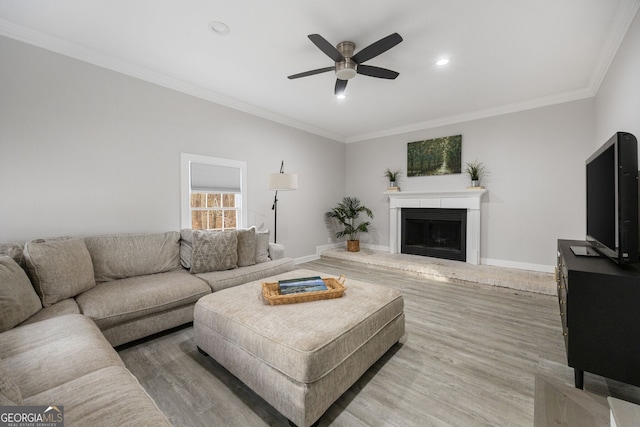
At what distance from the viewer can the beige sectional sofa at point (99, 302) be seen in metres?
1.00

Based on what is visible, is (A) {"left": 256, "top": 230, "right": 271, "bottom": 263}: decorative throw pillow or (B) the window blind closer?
(A) {"left": 256, "top": 230, "right": 271, "bottom": 263}: decorative throw pillow

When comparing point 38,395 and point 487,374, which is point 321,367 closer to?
point 38,395

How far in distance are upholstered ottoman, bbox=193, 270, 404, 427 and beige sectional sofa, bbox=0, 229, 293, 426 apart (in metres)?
0.57

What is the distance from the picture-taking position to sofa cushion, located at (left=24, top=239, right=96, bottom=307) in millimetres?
1923

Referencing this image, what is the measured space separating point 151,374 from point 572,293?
9.15 ft

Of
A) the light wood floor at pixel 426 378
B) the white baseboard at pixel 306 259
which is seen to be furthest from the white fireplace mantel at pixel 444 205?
the light wood floor at pixel 426 378

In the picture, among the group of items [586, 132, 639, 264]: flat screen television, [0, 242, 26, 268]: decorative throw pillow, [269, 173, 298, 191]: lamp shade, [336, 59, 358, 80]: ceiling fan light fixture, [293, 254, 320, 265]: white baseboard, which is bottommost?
[293, 254, 320, 265]: white baseboard

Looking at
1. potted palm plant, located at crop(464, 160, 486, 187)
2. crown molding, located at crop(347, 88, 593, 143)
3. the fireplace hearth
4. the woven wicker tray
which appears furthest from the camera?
the fireplace hearth

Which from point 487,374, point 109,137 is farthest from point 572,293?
point 109,137

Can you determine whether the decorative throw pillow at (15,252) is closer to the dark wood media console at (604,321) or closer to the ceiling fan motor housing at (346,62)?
the ceiling fan motor housing at (346,62)

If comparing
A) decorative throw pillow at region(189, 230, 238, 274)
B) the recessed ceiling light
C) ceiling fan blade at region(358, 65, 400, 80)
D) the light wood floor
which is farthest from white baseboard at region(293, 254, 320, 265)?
the recessed ceiling light

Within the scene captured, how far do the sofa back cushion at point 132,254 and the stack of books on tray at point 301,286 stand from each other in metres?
1.58

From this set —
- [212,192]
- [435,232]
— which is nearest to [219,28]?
[212,192]

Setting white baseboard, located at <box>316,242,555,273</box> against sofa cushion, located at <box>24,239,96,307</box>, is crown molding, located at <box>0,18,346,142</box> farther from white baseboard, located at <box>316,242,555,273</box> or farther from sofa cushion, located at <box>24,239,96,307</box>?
white baseboard, located at <box>316,242,555,273</box>
